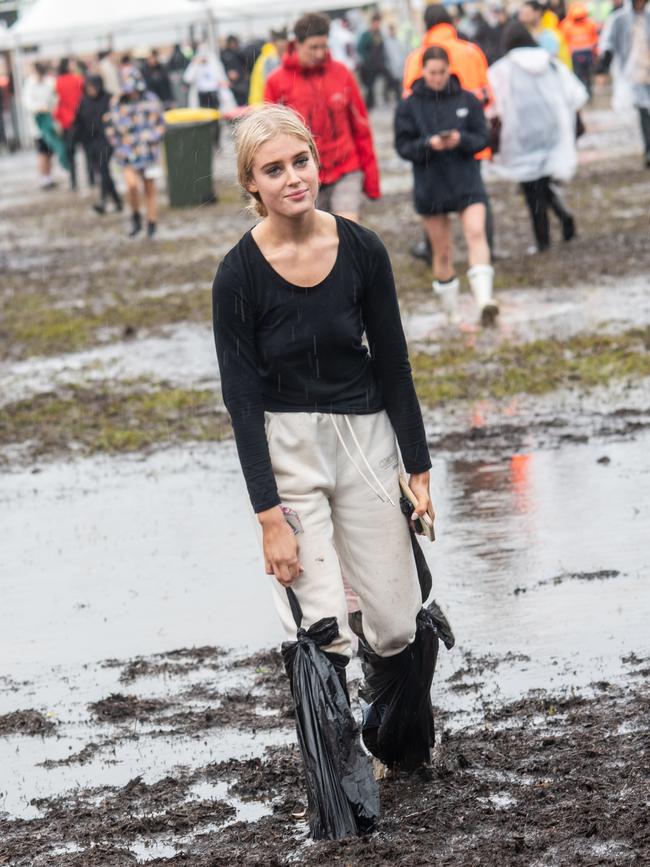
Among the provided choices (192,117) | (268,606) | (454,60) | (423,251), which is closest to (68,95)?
(192,117)

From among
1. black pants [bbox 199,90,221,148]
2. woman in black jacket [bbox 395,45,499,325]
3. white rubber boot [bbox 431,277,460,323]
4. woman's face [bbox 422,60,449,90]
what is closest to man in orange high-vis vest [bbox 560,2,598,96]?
black pants [bbox 199,90,221,148]

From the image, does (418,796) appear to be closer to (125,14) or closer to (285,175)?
(285,175)

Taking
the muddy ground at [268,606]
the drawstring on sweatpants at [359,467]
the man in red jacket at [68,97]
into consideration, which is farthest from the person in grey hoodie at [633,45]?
the drawstring on sweatpants at [359,467]

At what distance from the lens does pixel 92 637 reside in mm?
6078

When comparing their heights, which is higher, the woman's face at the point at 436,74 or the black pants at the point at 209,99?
the woman's face at the point at 436,74

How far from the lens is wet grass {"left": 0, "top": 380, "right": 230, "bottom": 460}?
359 inches

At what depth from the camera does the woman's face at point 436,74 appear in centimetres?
1112

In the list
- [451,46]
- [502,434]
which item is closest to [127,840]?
[502,434]

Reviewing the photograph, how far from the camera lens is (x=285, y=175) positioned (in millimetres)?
4086

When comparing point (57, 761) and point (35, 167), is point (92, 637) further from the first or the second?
point (35, 167)

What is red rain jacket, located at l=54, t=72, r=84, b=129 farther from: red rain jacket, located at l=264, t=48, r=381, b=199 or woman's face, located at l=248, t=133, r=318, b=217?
woman's face, located at l=248, t=133, r=318, b=217

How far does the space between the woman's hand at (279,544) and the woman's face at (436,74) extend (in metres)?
7.57

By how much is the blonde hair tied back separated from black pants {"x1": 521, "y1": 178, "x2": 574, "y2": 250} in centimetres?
1003

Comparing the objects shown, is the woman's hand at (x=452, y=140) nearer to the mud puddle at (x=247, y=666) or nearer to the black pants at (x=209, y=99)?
the mud puddle at (x=247, y=666)
